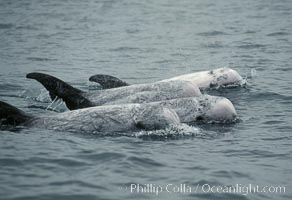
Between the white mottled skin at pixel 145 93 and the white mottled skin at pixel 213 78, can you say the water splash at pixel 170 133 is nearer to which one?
the white mottled skin at pixel 145 93

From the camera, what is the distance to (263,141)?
1084 centimetres

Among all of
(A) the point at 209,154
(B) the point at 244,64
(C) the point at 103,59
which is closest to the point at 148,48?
(C) the point at 103,59

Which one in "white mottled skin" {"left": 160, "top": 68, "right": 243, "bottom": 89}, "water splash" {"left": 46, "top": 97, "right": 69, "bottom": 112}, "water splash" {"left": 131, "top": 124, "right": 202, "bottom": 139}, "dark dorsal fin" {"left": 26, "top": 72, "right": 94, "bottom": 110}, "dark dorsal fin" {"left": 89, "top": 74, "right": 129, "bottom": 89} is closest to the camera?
"water splash" {"left": 131, "top": 124, "right": 202, "bottom": 139}

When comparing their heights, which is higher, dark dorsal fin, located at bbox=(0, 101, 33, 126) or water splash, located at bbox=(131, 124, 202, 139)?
dark dorsal fin, located at bbox=(0, 101, 33, 126)

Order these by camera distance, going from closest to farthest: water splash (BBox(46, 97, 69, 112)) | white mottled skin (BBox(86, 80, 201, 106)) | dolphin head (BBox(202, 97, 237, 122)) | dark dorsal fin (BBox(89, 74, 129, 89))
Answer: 1. dolphin head (BBox(202, 97, 237, 122))
2. water splash (BBox(46, 97, 69, 112))
3. white mottled skin (BBox(86, 80, 201, 106))
4. dark dorsal fin (BBox(89, 74, 129, 89))

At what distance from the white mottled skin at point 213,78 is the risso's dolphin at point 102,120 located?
472cm

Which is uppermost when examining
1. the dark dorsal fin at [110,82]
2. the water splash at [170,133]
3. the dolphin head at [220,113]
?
the dark dorsal fin at [110,82]

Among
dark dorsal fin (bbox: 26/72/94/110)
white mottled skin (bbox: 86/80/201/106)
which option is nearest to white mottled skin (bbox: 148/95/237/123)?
white mottled skin (bbox: 86/80/201/106)

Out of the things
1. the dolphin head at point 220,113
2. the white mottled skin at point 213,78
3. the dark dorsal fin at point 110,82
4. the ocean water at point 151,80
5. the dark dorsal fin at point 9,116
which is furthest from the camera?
the white mottled skin at point 213,78

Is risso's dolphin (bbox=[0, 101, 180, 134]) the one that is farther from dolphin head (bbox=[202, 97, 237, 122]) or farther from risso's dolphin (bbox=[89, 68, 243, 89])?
risso's dolphin (bbox=[89, 68, 243, 89])

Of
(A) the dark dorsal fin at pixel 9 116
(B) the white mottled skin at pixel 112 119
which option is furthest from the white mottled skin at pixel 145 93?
(A) the dark dorsal fin at pixel 9 116

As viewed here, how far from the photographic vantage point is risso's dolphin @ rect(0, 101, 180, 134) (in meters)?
11.1

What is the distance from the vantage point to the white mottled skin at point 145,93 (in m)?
13.6

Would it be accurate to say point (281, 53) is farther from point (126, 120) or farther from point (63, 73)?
point (126, 120)
